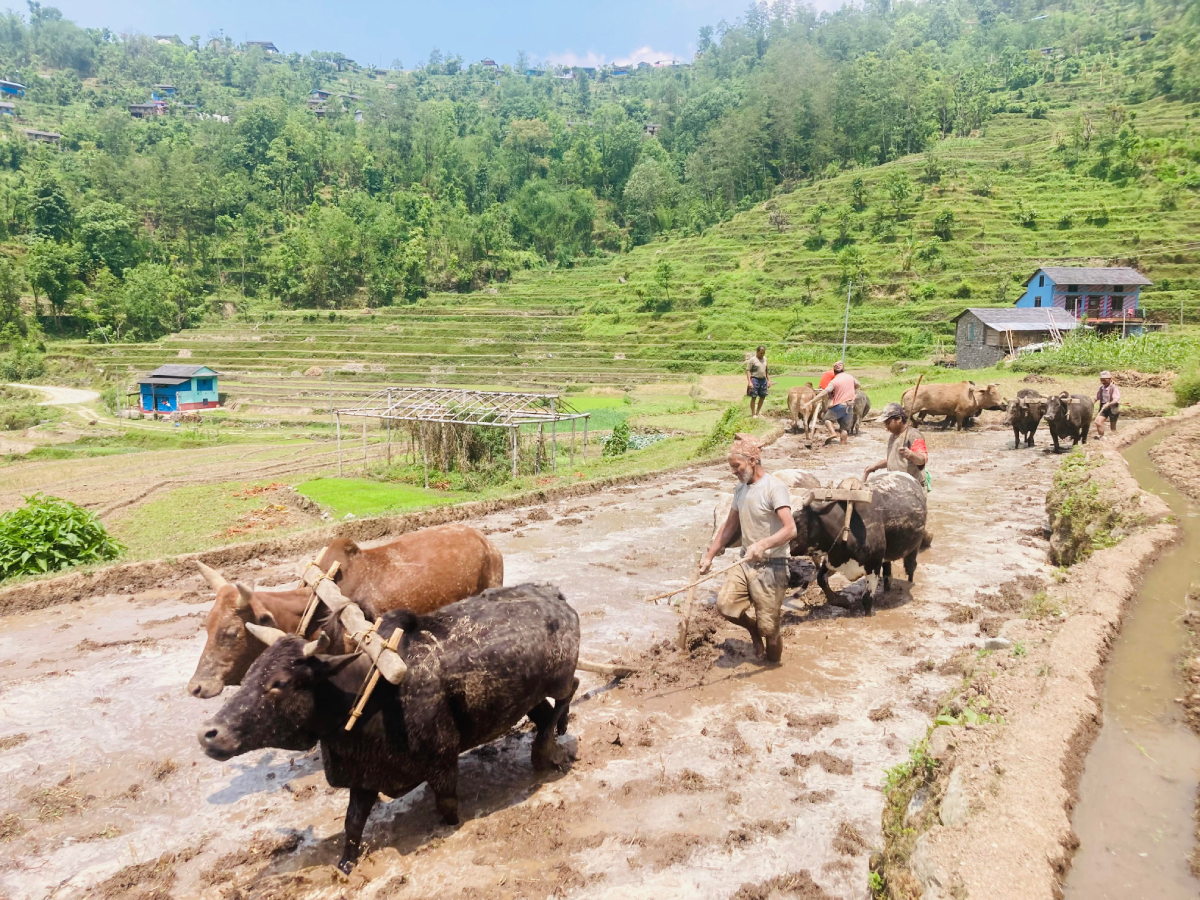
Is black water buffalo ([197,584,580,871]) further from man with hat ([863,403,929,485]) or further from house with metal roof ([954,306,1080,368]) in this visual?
house with metal roof ([954,306,1080,368])

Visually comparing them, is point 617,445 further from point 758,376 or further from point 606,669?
point 606,669

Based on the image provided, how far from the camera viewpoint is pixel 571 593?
901 centimetres

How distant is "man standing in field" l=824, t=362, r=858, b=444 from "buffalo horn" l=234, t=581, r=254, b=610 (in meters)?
14.3

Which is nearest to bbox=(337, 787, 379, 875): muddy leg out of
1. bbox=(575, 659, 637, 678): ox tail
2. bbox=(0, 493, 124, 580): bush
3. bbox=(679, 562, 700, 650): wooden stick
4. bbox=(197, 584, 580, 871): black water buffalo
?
bbox=(197, 584, 580, 871): black water buffalo

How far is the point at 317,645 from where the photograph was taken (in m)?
4.30

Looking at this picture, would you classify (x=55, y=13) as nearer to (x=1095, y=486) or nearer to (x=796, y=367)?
(x=796, y=367)

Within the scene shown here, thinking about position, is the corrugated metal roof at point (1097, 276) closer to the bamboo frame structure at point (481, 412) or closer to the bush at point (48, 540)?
the bamboo frame structure at point (481, 412)

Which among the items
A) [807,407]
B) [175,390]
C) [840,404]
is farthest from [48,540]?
[175,390]

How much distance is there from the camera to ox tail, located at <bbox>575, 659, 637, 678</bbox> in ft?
20.3

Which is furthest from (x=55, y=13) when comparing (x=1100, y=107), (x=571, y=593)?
(x=571, y=593)

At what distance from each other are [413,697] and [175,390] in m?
47.5

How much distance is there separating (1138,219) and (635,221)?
58.1 m

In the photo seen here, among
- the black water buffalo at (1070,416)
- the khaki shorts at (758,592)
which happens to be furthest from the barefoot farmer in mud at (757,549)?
the black water buffalo at (1070,416)

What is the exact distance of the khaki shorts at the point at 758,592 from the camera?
267 inches
